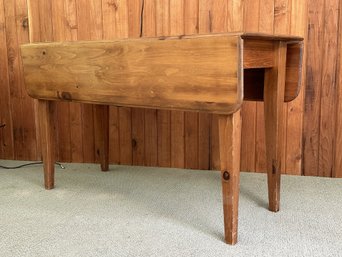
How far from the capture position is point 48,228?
1.62m

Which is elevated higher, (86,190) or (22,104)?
(22,104)

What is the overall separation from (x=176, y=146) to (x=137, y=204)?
0.67 m

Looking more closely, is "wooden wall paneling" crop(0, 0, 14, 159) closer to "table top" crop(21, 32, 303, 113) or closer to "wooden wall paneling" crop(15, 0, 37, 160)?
"wooden wall paneling" crop(15, 0, 37, 160)

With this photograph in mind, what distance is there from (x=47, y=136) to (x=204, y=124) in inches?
34.0

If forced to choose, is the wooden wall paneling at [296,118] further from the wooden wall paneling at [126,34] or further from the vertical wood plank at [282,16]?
the wooden wall paneling at [126,34]

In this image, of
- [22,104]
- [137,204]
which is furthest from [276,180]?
[22,104]

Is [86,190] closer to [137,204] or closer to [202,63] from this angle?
[137,204]

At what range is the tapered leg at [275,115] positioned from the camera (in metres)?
1.63

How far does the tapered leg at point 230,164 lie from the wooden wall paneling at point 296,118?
0.92 metres

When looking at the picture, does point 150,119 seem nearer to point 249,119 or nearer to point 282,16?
point 249,119

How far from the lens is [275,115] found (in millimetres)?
1689

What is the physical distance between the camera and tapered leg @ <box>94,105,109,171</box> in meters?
2.41

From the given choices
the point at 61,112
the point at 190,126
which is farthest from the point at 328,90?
the point at 61,112

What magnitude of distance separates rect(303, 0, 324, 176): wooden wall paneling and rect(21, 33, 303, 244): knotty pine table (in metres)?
0.49
